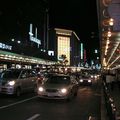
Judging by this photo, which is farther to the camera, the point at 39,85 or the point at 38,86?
the point at 38,86

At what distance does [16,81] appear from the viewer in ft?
73.2

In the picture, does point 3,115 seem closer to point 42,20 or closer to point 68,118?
point 68,118

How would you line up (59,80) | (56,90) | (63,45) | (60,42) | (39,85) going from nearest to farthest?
(56,90), (39,85), (59,80), (60,42), (63,45)

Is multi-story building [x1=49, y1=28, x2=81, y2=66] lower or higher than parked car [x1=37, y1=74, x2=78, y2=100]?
higher

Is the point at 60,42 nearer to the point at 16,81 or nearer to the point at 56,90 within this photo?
the point at 16,81

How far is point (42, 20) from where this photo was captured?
6117 inches

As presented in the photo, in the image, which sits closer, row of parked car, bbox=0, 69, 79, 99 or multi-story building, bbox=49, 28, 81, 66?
row of parked car, bbox=0, 69, 79, 99

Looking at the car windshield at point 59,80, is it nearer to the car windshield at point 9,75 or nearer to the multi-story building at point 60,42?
the car windshield at point 9,75

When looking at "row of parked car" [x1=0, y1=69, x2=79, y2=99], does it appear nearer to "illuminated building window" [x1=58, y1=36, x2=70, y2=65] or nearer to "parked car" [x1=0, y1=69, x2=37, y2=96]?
"parked car" [x1=0, y1=69, x2=37, y2=96]

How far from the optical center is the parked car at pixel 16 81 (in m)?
22.0

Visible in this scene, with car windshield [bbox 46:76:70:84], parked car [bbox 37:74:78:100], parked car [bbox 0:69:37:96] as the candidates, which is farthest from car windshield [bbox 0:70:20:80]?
parked car [bbox 37:74:78:100]

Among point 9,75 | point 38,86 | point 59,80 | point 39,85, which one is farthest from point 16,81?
point 59,80

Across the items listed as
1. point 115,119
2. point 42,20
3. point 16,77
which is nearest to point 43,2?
point 42,20

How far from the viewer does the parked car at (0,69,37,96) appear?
866 inches
